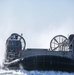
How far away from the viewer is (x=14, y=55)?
249 ft

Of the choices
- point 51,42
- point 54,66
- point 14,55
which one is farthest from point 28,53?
point 54,66

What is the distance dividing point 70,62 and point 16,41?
73.7 ft

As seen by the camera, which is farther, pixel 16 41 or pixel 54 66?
pixel 16 41

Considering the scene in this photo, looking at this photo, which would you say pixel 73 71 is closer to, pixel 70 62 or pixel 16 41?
pixel 70 62

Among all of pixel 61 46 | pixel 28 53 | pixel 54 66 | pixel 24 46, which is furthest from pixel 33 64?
pixel 61 46

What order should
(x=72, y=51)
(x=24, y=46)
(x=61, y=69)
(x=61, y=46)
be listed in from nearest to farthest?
(x=61, y=69) < (x=72, y=51) < (x=24, y=46) < (x=61, y=46)

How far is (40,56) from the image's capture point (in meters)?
58.8

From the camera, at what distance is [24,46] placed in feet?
259

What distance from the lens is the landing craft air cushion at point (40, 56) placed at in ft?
190

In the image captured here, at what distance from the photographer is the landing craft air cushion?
57969mm

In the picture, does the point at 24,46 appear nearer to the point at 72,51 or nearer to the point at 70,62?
the point at 72,51

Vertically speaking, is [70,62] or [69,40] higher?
[69,40]

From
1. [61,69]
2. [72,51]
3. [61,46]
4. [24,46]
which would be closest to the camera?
[61,69]

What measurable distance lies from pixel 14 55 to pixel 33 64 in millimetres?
18646
